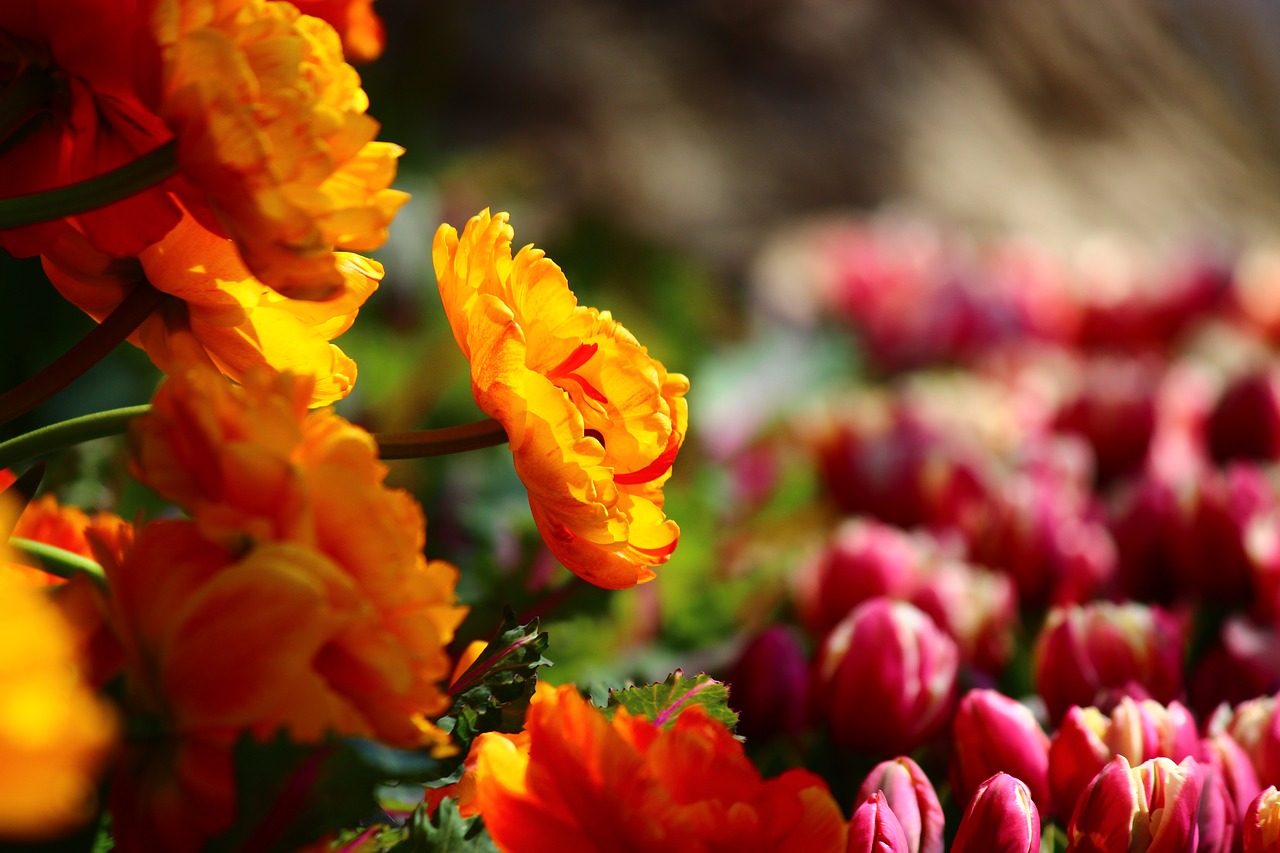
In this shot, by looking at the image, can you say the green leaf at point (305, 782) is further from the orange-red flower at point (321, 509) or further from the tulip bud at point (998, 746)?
the tulip bud at point (998, 746)

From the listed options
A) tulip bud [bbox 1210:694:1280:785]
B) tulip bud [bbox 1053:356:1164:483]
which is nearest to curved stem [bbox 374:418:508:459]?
tulip bud [bbox 1210:694:1280:785]

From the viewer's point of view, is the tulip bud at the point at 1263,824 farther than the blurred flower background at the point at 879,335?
No

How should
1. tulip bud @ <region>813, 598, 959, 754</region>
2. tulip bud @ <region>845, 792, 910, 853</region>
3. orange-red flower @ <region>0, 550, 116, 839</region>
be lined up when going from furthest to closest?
tulip bud @ <region>813, 598, 959, 754</region>, tulip bud @ <region>845, 792, 910, 853</region>, orange-red flower @ <region>0, 550, 116, 839</region>

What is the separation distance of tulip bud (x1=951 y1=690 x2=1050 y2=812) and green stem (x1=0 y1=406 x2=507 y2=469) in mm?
162

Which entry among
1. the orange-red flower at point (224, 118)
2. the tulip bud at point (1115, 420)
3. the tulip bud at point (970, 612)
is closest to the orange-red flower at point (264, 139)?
the orange-red flower at point (224, 118)

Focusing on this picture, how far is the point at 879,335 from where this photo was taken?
1.08m

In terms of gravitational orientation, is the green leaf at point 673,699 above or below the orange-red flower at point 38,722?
below

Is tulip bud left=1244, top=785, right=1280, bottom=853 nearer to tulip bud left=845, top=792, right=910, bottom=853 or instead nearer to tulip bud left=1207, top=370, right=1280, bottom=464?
tulip bud left=845, top=792, right=910, bottom=853

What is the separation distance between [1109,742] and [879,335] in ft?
→ 2.59

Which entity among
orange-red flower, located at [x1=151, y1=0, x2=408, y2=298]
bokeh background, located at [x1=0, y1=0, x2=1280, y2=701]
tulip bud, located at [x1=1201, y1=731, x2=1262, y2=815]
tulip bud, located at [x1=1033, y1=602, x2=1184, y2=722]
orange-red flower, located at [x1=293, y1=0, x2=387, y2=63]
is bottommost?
bokeh background, located at [x1=0, y1=0, x2=1280, y2=701]

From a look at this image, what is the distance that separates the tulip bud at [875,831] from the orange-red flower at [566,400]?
0.07 metres

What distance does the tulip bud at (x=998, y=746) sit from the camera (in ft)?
1.05

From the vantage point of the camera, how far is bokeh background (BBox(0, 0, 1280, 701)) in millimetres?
604

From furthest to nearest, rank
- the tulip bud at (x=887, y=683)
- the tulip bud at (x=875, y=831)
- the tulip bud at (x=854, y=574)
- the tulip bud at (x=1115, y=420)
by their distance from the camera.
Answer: the tulip bud at (x=1115, y=420) < the tulip bud at (x=854, y=574) < the tulip bud at (x=887, y=683) < the tulip bud at (x=875, y=831)
